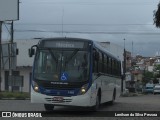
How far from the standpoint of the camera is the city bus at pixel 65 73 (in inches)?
739

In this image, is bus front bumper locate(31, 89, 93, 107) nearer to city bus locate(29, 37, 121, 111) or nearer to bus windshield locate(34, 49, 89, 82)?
city bus locate(29, 37, 121, 111)

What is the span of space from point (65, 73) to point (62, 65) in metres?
0.38

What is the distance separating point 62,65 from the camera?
19.2 m

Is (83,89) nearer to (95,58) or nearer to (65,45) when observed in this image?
(95,58)

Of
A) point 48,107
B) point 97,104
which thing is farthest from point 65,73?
point 97,104

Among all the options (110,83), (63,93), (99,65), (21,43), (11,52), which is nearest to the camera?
(63,93)

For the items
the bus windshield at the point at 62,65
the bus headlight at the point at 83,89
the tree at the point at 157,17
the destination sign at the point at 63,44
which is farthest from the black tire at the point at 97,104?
the tree at the point at 157,17

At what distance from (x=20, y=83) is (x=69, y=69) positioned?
73.4 feet

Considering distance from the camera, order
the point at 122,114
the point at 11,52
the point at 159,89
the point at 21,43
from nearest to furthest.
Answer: the point at 122,114 → the point at 11,52 → the point at 21,43 → the point at 159,89

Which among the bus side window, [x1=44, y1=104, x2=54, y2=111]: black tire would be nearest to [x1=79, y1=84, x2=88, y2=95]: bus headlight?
the bus side window

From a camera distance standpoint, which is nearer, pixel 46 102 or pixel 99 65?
pixel 46 102

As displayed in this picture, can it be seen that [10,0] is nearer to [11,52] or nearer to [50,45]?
[11,52]

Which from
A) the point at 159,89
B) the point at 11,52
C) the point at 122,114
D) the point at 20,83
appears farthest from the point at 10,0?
the point at 159,89

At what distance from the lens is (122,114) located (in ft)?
38.2
